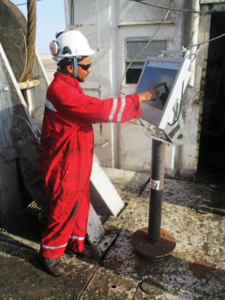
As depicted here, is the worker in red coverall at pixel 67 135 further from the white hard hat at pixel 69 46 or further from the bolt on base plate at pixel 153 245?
the bolt on base plate at pixel 153 245

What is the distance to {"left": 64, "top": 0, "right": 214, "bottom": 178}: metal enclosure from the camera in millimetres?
3691

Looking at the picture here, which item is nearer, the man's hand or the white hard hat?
the man's hand

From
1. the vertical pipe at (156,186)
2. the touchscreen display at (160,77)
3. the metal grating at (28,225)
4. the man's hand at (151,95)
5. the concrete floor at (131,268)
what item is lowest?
the concrete floor at (131,268)

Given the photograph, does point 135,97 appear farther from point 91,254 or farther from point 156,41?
point 156,41

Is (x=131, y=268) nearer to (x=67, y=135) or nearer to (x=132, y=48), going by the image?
(x=67, y=135)

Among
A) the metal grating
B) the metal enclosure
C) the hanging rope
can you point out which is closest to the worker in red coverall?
the hanging rope

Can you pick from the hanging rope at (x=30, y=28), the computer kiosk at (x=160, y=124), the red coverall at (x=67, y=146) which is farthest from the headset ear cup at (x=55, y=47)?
the computer kiosk at (x=160, y=124)

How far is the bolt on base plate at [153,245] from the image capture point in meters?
2.46

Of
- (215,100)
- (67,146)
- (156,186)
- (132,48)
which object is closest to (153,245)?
(156,186)

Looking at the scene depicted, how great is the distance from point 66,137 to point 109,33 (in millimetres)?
2463

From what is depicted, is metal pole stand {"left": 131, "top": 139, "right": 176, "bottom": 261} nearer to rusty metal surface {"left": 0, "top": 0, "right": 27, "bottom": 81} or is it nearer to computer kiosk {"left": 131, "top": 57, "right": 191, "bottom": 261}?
computer kiosk {"left": 131, "top": 57, "right": 191, "bottom": 261}

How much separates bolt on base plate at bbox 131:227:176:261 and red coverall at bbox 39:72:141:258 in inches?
27.9

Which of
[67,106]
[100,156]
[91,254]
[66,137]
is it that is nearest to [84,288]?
[91,254]

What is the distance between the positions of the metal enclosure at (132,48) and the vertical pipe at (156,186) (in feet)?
5.89
